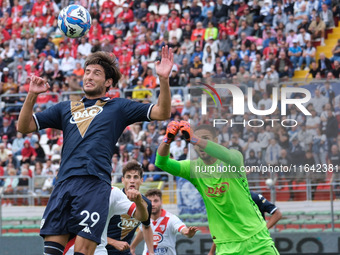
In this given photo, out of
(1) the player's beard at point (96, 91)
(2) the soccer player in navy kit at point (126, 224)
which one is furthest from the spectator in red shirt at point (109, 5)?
(1) the player's beard at point (96, 91)

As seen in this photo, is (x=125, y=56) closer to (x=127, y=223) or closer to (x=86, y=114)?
(x=127, y=223)

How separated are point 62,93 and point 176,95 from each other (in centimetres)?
365

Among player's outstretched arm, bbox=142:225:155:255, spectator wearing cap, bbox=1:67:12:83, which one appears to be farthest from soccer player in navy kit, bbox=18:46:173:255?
spectator wearing cap, bbox=1:67:12:83

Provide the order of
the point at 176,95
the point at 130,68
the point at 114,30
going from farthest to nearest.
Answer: the point at 114,30 → the point at 130,68 → the point at 176,95

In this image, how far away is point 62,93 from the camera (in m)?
20.6

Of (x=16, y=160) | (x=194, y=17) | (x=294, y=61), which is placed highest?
(x=194, y=17)

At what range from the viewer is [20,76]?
2344 cm

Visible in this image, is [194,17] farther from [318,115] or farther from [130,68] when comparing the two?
[318,115]

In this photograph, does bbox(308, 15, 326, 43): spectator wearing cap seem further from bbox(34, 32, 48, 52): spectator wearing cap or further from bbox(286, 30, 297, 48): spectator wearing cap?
bbox(34, 32, 48, 52): spectator wearing cap

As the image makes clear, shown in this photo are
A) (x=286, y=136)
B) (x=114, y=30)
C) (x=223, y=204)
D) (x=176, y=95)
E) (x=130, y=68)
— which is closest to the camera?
(x=223, y=204)

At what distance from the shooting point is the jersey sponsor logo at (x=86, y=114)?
607 cm

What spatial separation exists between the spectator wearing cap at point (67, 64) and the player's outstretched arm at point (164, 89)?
57.6ft

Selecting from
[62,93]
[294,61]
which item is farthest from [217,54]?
[62,93]

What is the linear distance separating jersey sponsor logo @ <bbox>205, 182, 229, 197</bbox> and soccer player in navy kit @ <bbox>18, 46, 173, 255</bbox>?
1.73 metres
